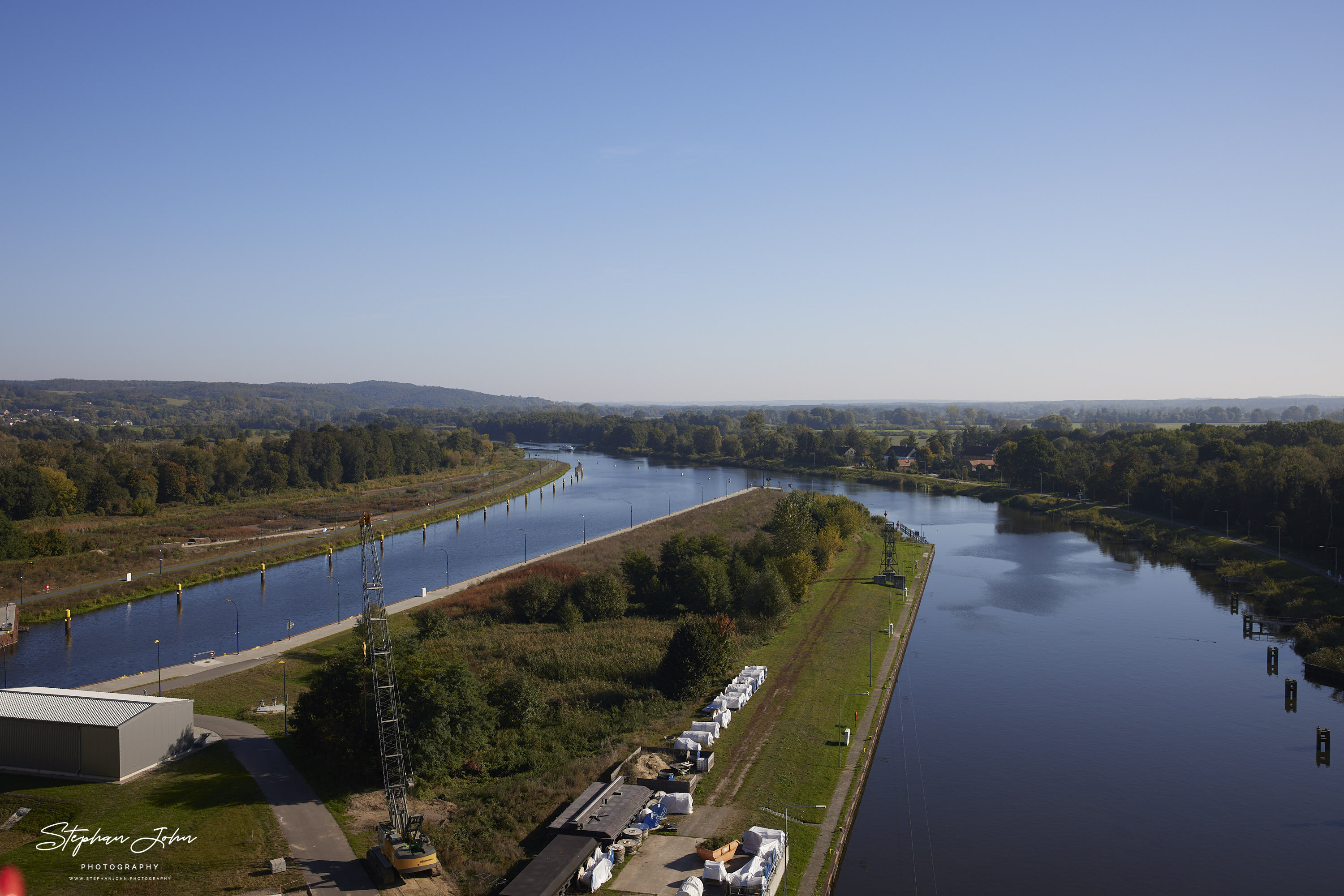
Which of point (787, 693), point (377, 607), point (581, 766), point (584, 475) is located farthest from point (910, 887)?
point (584, 475)

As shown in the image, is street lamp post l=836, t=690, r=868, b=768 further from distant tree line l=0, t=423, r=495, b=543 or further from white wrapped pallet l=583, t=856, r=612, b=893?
distant tree line l=0, t=423, r=495, b=543

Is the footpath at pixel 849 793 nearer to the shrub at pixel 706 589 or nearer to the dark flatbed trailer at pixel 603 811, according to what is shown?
the dark flatbed trailer at pixel 603 811

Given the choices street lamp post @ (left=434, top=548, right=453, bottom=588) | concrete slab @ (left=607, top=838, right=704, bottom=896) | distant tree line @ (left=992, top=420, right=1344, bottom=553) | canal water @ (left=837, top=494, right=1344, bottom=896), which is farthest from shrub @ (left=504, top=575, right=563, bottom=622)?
distant tree line @ (left=992, top=420, right=1344, bottom=553)

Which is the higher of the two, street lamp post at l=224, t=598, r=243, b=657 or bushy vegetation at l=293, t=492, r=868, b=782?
bushy vegetation at l=293, t=492, r=868, b=782

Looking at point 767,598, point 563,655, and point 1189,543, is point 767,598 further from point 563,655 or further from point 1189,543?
point 1189,543

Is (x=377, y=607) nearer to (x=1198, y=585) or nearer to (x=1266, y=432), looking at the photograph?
(x=1198, y=585)

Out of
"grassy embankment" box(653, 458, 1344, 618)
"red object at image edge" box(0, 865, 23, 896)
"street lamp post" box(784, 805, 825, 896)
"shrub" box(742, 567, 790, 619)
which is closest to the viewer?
"red object at image edge" box(0, 865, 23, 896)

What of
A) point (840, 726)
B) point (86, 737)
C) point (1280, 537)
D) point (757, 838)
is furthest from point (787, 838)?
point (1280, 537)
